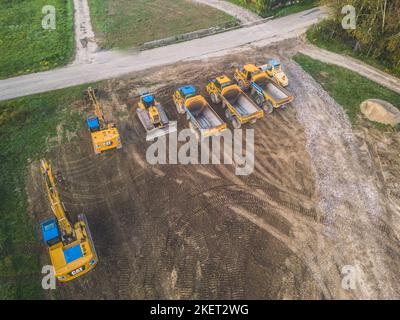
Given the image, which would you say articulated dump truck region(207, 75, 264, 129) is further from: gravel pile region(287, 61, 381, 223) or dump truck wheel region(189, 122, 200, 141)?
gravel pile region(287, 61, 381, 223)

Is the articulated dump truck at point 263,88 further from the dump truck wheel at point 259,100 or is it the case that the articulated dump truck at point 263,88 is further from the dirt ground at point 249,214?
the dirt ground at point 249,214

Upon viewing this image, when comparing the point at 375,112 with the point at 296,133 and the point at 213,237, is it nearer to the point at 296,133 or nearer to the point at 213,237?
the point at 296,133

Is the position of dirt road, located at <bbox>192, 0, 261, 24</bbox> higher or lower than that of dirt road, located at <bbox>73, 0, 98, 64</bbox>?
higher

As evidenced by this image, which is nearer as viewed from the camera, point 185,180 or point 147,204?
point 147,204

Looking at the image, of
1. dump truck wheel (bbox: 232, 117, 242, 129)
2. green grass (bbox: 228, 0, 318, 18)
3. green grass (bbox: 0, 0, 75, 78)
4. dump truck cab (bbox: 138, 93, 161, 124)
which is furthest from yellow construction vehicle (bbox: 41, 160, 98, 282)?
green grass (bbox: 228, 0, 318, 18)
